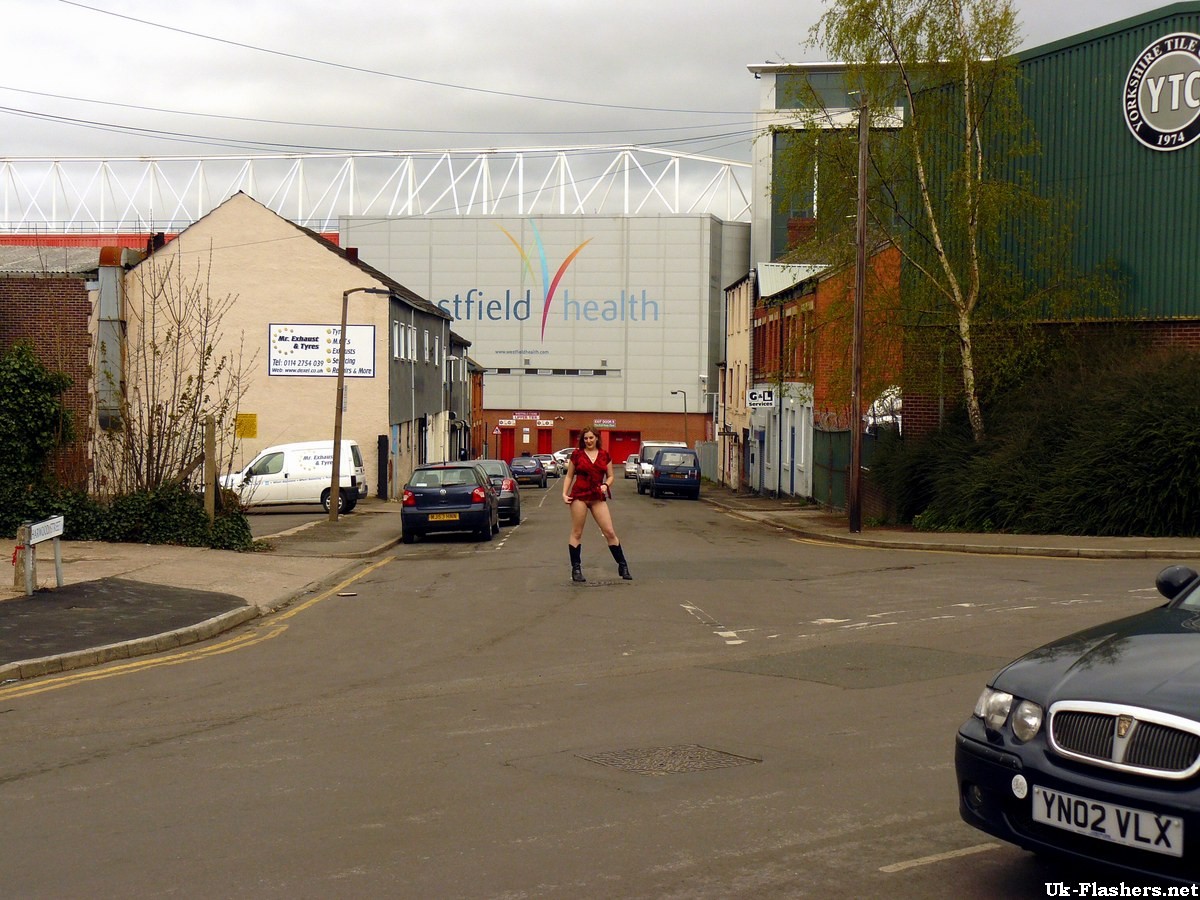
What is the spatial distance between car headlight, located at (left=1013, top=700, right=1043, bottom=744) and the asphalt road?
58 cm

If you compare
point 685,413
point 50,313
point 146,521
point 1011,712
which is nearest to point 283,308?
point 50,313

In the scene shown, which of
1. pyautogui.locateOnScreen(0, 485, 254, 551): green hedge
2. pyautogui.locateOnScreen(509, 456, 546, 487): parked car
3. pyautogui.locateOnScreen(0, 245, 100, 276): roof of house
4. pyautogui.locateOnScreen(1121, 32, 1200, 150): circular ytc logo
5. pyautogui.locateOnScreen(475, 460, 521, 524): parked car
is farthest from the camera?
pyautogui.locateOnScreen(509, 456, 546, 487): parked car

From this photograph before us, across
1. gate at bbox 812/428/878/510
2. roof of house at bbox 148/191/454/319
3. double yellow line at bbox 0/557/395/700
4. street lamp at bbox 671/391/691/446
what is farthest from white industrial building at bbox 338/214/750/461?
double yellow line at bbox 0/557/395/700

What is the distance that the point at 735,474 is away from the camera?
200 ft

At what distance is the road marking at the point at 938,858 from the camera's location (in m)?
5.18

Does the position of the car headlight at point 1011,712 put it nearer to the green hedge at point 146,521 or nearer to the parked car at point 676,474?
the green hedge at point 146,521

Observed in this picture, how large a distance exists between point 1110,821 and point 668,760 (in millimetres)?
3240

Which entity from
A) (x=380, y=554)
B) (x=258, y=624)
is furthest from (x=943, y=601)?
(x=380, y=554)

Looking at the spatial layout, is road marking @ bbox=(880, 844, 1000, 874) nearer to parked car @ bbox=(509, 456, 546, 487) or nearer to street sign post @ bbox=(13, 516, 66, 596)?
street sign post @ bbox=(13, 516, 66, 596)

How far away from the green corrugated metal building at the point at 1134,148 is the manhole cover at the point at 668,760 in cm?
2201

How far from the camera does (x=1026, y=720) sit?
4.62 metres

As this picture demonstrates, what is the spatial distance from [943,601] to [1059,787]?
10015 millimetres

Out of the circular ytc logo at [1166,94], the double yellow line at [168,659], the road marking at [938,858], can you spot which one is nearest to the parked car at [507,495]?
the double yellow line at [168,659]

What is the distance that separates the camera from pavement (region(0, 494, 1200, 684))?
11.7 meters
